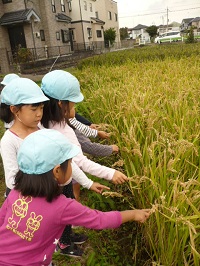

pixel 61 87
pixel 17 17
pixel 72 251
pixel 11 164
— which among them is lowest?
pixel 72 251

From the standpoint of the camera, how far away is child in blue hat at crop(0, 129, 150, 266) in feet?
3.90

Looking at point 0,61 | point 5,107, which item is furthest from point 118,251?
point 0,61

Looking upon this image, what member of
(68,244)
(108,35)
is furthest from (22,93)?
(108,35)

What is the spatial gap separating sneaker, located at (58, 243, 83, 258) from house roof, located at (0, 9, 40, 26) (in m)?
18.0

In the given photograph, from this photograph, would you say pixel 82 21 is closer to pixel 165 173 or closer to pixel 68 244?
pixel 68 244

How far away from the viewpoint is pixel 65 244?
1912 millimetres

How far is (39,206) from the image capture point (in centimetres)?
122

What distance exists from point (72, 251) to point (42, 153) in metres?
1.05

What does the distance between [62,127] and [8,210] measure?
0.76m

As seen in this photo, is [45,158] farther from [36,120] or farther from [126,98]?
[126,98]

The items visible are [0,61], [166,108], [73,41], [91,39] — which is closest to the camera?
Answer: [166,108]

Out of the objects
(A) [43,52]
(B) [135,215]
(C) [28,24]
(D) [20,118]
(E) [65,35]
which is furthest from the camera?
(E) [65,35]

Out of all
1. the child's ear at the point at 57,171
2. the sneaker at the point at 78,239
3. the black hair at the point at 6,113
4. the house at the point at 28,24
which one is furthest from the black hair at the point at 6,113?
the house at the point at 28,24

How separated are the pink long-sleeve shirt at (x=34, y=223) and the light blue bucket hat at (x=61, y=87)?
79cm
